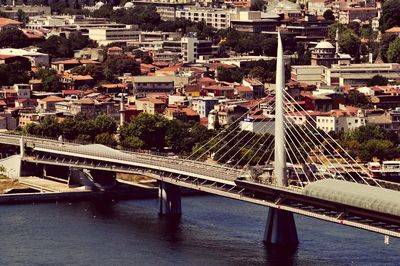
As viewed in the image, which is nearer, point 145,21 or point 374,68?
point 374,68

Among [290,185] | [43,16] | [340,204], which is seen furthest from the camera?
[43,16]

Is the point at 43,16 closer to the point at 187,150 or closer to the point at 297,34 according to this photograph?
the point at 297,34

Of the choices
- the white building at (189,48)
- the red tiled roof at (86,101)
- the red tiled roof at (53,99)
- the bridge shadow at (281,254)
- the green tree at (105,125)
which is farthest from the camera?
the white building at (189,48)

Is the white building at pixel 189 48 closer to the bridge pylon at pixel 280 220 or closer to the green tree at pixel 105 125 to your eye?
the green tree at pixel 105 125

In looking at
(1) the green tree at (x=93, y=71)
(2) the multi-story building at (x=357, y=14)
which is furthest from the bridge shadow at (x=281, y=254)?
(2) the multi-story building at (x=357, y=14)

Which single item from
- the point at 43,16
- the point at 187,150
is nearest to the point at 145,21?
the point at 43,16

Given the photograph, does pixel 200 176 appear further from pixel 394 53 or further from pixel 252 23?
pixel 252 23

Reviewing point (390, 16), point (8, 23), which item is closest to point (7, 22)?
point (8, 23)
